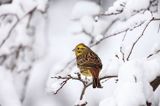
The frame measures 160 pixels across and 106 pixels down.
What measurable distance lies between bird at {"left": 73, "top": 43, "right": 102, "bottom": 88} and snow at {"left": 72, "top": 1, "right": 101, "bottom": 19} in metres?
0.74

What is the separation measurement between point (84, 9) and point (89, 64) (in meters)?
0.86

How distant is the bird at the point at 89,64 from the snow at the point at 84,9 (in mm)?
742

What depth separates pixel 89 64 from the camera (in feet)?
4.92

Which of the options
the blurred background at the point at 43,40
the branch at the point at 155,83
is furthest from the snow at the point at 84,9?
the branch at the point at 155,83

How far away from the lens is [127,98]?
1.28 meters

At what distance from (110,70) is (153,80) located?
5.5 inches

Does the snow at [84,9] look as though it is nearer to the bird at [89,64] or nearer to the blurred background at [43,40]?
the blurred background at [43,40]

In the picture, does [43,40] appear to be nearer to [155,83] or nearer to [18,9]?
[18,9]

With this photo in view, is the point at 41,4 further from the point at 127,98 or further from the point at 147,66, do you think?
the point at 127,98

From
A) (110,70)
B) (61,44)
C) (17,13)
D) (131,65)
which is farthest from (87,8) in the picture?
(131,65)

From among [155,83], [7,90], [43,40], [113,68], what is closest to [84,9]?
[43,40]

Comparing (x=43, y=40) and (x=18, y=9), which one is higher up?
(x=18, y=9)

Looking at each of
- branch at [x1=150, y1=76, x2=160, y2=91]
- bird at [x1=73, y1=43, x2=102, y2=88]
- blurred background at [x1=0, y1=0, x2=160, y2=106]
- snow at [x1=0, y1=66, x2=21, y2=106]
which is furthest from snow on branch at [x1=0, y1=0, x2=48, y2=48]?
branch at [x1=150, y1=76, x2=160, y2=91]

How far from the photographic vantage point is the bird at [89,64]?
1442 millimetres
